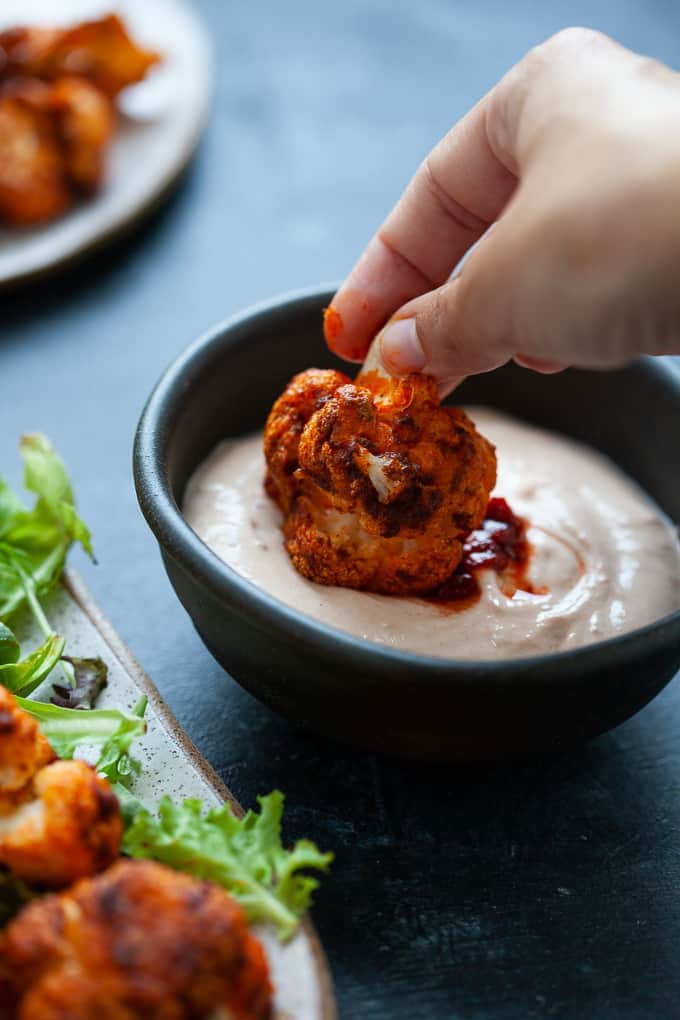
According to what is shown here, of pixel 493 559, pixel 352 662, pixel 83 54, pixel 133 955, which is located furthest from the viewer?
pixel 83 54

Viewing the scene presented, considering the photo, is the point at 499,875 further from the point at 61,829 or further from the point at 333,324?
the point at 333,324

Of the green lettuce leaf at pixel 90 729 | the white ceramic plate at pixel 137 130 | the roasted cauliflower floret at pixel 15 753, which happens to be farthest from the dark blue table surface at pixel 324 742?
the roasted cauliflower floret at pixel 15 753

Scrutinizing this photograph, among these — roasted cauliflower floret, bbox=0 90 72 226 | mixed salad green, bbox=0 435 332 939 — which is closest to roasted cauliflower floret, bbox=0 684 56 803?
mixed salad green, bbox=0 435 332 939

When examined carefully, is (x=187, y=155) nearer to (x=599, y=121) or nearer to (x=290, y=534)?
(x=290, y=534)

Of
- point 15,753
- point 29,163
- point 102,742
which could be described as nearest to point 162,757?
point 102,742

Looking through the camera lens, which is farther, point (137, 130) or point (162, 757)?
point (137, 130)

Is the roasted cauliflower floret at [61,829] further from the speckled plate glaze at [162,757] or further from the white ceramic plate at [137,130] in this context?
the white ceramic plate at [137,130]

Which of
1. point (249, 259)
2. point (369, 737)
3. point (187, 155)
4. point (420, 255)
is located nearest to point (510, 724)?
point (369, 737)

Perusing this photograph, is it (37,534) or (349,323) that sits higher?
(349,323)
